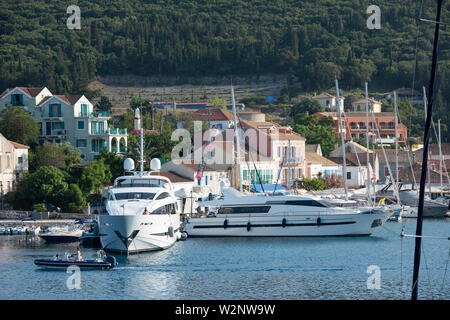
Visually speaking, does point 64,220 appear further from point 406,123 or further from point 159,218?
point 406,123

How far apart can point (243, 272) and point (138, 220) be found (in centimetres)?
928

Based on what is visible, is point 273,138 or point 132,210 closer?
point 132,210

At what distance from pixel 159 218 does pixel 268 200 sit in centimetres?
1274

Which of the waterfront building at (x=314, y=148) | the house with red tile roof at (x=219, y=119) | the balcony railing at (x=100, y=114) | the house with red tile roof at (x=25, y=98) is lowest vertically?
the waterfront building at (x=314, y=148)

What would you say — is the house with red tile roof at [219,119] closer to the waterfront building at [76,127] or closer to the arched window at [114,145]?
the arched window at [114,145]

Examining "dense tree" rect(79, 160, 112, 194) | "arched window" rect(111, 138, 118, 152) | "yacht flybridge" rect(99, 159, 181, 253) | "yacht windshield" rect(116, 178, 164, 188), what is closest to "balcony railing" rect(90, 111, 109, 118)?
"arched window" rect(111, 138, 118, 152)

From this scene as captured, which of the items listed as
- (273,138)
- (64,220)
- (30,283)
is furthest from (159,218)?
(273,138)

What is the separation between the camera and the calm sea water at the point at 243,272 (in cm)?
3884

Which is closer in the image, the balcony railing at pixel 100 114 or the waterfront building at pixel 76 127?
the waterfront building at pixel 76 127

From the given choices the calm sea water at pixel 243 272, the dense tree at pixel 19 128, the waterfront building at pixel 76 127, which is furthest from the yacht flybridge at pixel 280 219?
the dense tree at pixel 19 128

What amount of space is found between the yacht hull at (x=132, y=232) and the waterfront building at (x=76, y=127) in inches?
1869

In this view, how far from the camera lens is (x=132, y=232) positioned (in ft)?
172

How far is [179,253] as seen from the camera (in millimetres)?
54219
